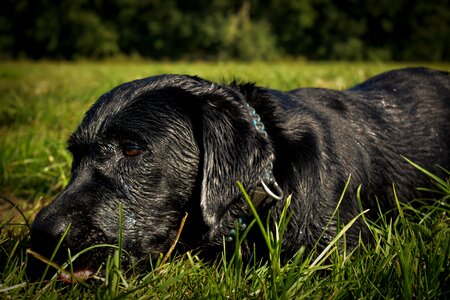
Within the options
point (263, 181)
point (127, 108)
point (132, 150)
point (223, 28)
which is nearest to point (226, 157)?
point (263, 181)

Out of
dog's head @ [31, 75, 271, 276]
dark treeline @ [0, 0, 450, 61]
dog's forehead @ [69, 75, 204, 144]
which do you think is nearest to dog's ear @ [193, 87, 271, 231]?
dog's head @ [31, 75, 271, 276]

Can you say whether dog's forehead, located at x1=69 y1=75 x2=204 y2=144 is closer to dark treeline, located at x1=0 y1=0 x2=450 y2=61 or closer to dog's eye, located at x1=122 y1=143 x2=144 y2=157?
dog's eye, located at x1=122 y1=143 x2=144 y2=157

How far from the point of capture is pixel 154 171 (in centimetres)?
201

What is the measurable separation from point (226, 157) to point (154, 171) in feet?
1.26

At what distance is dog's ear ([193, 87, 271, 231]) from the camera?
6.20 ft

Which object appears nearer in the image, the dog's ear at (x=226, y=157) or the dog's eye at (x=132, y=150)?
the dog's ear at (x=226, y=157)

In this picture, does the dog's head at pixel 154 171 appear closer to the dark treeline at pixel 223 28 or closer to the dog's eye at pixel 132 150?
the dog's eye at pixel 132 150

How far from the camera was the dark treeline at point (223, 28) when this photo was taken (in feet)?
126

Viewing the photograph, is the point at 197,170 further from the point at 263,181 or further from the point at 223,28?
the point at 223,28

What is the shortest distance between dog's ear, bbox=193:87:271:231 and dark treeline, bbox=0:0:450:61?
36.9 m

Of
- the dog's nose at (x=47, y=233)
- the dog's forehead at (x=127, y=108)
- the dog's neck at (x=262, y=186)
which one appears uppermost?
the dog's forehead at (x=127, y=108)

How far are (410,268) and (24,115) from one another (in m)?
5.24

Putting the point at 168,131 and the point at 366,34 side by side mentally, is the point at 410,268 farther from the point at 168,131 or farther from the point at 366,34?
the point at 366,34

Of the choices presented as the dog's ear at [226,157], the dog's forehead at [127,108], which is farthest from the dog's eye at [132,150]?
the dog's ear at [226,157]
